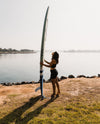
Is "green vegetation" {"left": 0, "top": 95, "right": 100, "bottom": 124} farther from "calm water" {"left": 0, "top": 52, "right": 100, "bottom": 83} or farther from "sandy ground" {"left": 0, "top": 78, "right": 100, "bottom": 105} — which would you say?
"calm water" {"left": 0, "top": 52, "right": 100, "bottom": 83}

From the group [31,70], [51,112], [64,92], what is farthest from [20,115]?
[31,70]

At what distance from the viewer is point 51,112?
15.9 feet

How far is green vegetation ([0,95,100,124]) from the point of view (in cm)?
429

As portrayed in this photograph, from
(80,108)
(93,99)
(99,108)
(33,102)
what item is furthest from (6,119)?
(93,99)

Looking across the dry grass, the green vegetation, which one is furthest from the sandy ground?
the green vegetation

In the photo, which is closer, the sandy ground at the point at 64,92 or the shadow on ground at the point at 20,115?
the shadow on ground at the point at 20,115

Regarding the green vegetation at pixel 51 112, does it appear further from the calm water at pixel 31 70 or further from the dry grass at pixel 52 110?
the calm water at pixel 31 70

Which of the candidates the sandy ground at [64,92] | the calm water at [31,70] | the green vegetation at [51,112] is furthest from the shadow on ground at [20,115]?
the calm water at [31,70]

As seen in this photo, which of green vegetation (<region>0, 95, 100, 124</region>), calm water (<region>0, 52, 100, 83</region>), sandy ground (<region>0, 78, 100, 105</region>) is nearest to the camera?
green vegetation (<region>0, 95, 100, 124</region>)

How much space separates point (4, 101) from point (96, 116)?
188 inches

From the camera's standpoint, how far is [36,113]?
4.86 m

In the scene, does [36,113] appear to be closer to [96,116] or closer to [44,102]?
[44,102]

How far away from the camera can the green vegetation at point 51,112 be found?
4.29 m

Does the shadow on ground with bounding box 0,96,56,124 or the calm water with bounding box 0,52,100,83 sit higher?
the shadow on ground with bounding box 0,96,56,124
